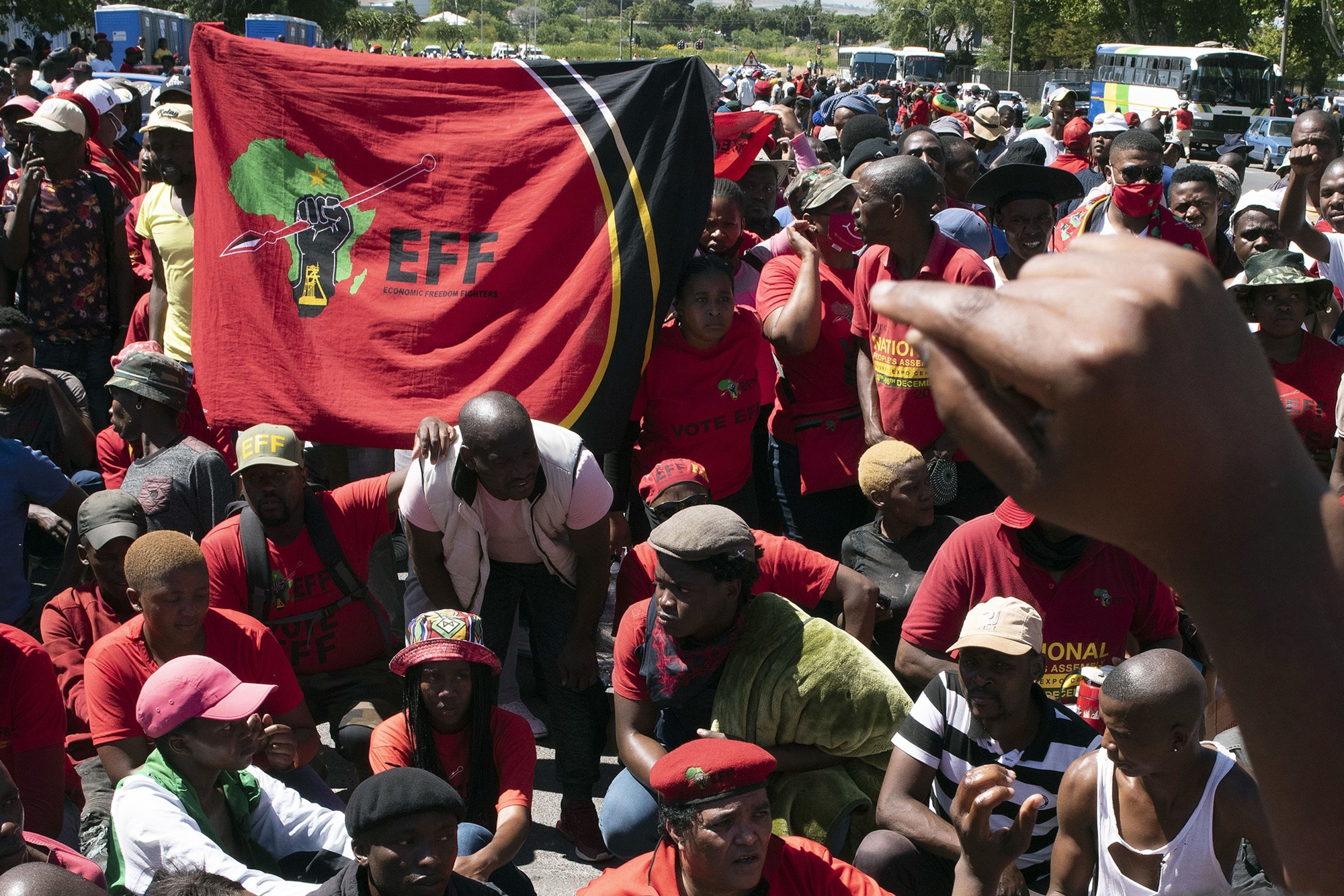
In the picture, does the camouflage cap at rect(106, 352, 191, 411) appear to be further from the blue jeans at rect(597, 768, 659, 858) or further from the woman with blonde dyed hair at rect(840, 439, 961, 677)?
the woman with blonde dyed hair at rect(840, 439, 961, 677)

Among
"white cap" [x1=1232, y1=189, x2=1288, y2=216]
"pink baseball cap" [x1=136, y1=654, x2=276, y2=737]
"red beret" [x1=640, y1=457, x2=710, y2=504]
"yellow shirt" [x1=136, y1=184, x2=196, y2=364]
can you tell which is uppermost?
"white cap" [x1=1232, y1=189, x2=1288, y2=216]

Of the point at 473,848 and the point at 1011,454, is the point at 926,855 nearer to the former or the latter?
the point at 473,848

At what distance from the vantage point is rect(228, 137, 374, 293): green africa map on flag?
569cm

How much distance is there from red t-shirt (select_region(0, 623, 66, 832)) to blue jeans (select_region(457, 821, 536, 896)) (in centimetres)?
123

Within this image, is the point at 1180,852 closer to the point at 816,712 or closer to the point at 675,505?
the point at 816,712

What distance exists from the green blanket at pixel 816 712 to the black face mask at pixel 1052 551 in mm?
595

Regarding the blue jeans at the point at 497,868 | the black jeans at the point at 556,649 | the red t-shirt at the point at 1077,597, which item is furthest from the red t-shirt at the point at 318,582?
the red t-shirt at the point at 1077,597

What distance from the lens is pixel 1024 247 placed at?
5566 mm

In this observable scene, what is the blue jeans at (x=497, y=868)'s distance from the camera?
3.84 m

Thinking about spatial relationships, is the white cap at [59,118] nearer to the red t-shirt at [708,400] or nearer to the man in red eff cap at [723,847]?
the red t-shirt at [708,400]

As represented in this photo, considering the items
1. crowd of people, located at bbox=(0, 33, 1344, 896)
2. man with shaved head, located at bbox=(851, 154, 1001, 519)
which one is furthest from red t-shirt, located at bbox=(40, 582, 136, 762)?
man with shaved head, located at bbox=(851, 154, 1001, 519)

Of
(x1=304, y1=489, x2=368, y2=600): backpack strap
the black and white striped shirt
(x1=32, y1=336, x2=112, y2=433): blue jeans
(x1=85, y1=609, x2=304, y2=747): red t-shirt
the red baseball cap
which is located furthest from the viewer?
(x1=32, y1=336, x2=112, y2=433): blue jeans

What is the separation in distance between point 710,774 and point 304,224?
11.4ft

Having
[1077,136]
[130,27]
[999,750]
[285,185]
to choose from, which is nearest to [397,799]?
[999,750]
